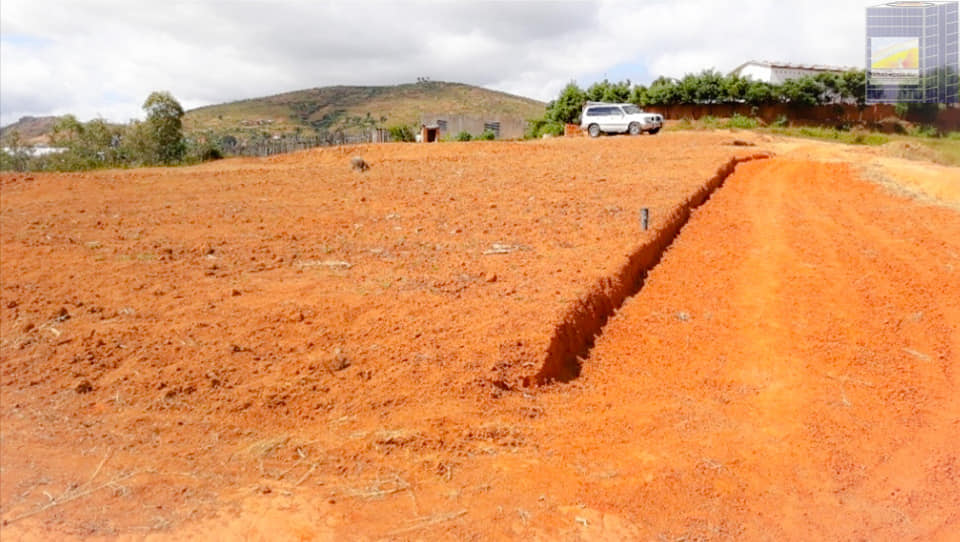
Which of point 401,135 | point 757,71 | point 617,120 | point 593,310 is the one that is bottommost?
point 593,310

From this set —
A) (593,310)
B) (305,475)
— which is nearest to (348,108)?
(593,310)

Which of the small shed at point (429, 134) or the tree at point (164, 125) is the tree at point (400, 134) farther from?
the tree at point (164, 125)

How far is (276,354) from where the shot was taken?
17.6ft

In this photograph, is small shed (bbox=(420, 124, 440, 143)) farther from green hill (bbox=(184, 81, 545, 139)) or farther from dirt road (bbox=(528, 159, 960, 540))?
green hill (bbox=(184, 81, 545, 139))

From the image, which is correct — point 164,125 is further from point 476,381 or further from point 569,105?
point 476,381

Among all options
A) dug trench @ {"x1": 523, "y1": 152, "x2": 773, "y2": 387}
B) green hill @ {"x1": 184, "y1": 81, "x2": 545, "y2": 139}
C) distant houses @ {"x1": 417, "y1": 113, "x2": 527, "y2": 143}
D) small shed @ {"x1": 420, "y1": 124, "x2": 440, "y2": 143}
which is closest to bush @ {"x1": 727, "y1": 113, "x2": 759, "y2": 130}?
distant houses @ {"x1": 417, "y1": 113, "x2": 527, "y2": 143}

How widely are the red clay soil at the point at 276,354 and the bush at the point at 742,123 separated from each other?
827 inches

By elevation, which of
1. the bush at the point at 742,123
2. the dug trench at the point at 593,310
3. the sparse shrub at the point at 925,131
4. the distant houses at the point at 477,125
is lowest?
the dug trench at the point at 593,310

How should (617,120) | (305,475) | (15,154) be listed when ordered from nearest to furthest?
1. (305,475)
2. (617,120)
3. (15,154)

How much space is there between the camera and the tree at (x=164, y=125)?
2988cm

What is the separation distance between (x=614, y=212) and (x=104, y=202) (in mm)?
8974

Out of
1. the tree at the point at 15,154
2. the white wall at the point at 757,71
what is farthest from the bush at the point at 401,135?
the white wall at the point at 757,71

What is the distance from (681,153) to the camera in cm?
1711

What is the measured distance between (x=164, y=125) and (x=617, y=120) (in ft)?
64.5
